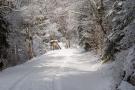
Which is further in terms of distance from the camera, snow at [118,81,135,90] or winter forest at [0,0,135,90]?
winter forest at [0,0,135,90]

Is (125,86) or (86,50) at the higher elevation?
(86,50)

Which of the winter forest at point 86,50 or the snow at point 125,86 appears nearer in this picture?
the snow at point 125,86

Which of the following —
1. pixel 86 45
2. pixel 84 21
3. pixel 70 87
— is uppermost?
pixel 84 21

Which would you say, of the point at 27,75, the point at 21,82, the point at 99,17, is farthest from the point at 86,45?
the point at 21,82

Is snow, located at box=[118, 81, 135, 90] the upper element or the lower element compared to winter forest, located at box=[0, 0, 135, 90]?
lower

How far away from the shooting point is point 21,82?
14.6 meters

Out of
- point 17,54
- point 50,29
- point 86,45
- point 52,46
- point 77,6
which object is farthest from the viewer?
point 52,46

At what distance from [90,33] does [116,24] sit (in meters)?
11.7

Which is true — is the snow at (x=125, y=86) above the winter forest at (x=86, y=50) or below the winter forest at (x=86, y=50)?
below

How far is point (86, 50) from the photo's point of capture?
33094 mm

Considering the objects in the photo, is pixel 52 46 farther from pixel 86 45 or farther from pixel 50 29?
pixel 86 45

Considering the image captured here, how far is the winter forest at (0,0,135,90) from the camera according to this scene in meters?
12.7

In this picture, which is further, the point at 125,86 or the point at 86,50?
the point at 86,50

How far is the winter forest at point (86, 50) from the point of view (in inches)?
500
